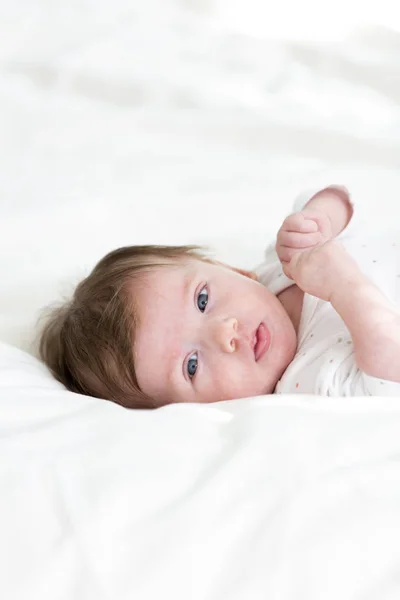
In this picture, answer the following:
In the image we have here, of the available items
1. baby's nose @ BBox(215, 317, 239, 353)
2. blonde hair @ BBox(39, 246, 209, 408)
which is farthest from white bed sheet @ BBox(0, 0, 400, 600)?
baby's nose @ BBox(215, 317, 239, 353)

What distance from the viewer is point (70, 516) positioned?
0.79 meters

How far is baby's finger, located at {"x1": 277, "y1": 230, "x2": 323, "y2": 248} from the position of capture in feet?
4.49

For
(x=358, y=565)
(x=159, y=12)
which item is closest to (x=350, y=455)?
(x=358, y=565)

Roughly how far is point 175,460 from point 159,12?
151cm

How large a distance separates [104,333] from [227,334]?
0.64ft

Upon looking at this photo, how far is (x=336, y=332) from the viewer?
1252 mm

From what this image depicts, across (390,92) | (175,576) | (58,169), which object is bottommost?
(175,576)

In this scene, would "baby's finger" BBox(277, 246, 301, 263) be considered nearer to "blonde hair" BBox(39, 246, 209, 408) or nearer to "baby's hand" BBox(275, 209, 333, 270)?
"baby's hand" BBox(275, 209, 333, 270)

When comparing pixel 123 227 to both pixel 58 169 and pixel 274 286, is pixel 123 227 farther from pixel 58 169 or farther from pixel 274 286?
pixel 274 286

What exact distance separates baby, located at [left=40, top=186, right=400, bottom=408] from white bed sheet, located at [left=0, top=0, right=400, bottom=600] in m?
0.12

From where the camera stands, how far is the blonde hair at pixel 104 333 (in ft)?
4.18

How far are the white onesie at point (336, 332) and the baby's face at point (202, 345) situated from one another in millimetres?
45

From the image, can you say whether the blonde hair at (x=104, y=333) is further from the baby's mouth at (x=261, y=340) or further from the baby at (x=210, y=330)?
the baby's mouth at (x=261, y=340)

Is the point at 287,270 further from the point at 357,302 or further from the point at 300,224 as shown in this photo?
the point at 357,302
